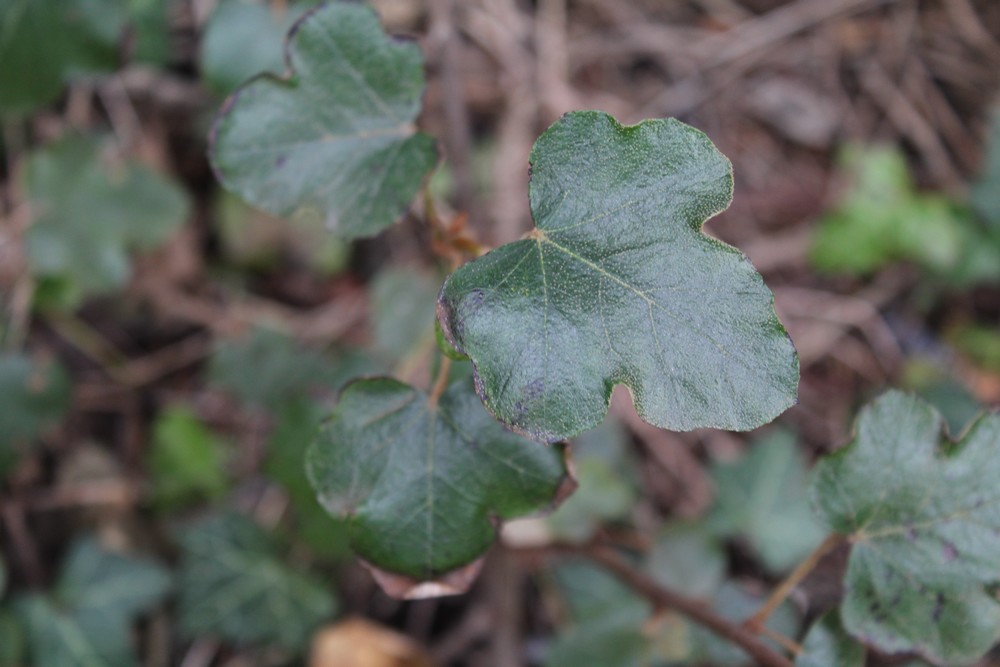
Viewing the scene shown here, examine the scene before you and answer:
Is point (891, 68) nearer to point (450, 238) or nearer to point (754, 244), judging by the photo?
point (754, 244)

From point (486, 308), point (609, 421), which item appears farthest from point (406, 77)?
point (609, 421)

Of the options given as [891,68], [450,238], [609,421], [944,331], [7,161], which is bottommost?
[944,331]

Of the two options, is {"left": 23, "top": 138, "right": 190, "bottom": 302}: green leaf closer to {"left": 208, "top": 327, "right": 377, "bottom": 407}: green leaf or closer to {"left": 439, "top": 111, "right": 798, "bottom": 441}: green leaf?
{"left": 208, "top": 327, "right": 377, "bottom": 407}: green leaf

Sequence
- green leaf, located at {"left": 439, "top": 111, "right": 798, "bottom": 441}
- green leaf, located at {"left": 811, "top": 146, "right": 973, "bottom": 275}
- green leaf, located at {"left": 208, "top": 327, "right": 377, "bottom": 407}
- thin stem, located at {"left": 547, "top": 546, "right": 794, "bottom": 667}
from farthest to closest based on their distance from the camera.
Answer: green leaf, located at {"left": 811, "top": 146, "right": 973, "bottom": 275}, green leaf, located at {"left": 208, "top": 327, "right": 377, "bottom": 407}, thin stem, located at {"left": 547, "top": 546, "right": 794, "bottom": 667}, green leaf, located at {"left": 439, "top": 111, "right": 798, "bottom": 441}

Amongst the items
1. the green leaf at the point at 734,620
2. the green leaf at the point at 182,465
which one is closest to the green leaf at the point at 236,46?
the green leaf at the point at 182,465

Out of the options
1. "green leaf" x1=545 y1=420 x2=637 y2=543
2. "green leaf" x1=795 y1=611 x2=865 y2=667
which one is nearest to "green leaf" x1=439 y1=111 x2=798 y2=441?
"green leaf" x1=795 y1=611 x2=865 y2=667

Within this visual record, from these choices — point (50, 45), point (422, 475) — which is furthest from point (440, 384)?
point (50, 45)

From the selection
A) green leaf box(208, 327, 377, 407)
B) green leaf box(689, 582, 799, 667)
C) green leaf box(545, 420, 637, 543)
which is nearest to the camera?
green leaf box(689, 582, 799, 667)

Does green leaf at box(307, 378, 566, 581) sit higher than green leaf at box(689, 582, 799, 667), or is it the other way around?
green leaf at box(307, 378, 566, 581)
